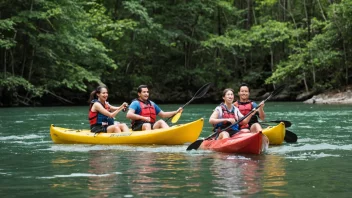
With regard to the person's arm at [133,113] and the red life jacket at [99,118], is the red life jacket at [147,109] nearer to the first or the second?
the person's arm at [133,113]

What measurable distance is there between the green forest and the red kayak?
15.6m

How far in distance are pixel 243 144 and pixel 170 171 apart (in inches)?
67.8

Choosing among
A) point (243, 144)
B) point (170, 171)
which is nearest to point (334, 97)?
point (243, 144)

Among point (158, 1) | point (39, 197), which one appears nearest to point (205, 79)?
point (158, 1)

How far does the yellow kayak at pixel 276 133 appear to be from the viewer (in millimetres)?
9094

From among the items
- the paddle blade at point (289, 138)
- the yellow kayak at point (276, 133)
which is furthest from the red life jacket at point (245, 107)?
the paddle blade at point (289, 138)

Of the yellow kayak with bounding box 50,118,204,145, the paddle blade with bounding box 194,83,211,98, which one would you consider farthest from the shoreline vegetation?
the yellow kayak with bounding box 50,118,204,145

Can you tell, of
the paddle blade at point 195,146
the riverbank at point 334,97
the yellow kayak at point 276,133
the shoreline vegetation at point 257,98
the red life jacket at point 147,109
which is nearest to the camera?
the paddle blade at point 195,146

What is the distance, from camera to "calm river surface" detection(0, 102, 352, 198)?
16.8 ft

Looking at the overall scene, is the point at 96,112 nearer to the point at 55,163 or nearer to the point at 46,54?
the point at 55,163


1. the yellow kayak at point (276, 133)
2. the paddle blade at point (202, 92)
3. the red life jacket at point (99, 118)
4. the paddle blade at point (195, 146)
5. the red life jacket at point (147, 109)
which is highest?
the paddle blade at point (202, 92)

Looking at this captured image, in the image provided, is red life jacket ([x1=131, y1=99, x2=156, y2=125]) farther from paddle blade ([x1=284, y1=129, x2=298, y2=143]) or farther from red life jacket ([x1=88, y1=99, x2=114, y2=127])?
paddle blade ([x1=284, y1=129, x2=298, y2=143])

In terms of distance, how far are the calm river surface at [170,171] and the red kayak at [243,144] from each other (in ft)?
0.49

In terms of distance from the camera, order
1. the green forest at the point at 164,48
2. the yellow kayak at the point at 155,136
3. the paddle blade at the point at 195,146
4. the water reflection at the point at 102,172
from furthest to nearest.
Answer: the green forest at the point at 164,48, the yellow kayak at the point at 155,136, the paddle blade at the point at 195,146, the water reflection at the point at 102,172
